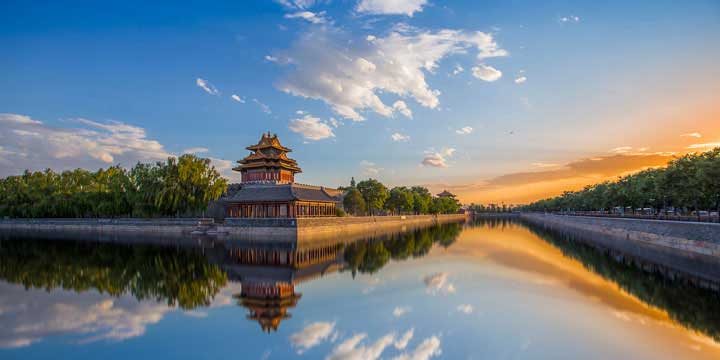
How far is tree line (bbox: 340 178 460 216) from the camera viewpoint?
6775 centimetres

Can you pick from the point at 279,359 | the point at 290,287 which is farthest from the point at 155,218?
the point at 279,359

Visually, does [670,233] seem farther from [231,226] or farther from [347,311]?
[231,226]

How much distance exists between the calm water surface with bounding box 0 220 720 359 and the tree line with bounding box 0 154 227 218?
85.2ft

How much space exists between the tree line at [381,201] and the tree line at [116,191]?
75.3 ft

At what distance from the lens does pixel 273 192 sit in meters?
48.1

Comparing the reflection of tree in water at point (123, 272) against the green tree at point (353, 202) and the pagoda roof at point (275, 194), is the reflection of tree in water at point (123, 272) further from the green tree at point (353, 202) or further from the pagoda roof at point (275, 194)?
the green tree at point (353, 202)

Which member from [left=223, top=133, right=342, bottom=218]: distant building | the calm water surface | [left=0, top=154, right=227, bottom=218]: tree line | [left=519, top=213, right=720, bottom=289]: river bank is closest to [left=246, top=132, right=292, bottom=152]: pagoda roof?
[left=223, top=133, right=342, bottom=218]: distant building

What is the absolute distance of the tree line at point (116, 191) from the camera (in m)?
50.2

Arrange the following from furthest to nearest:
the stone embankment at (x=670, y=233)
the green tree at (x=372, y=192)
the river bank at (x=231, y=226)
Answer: the green tree at (x=372, y=192) → the river bank at (x=231, y=226) → the stone embankment at (x=670, y=233)

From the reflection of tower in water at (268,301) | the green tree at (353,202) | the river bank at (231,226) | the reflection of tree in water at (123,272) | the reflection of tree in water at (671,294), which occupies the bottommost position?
the reflection of tree in water at (671,294)

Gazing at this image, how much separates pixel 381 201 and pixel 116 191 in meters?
42.9

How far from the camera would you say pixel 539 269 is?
23.4 m

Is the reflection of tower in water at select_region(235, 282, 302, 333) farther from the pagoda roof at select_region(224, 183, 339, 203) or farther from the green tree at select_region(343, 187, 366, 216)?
the green tree at select_region(343, 187, 366, 216)

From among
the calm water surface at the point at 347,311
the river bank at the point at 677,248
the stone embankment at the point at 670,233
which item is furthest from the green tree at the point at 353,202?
the calm water surface at the point at 347,311
